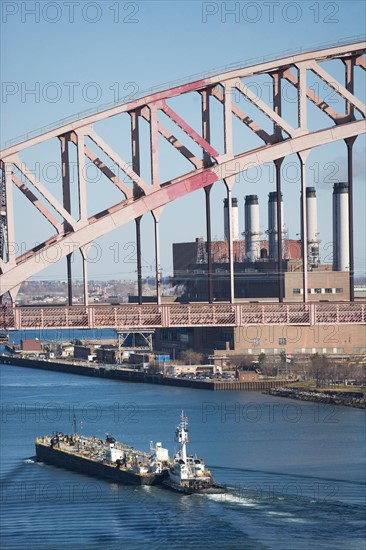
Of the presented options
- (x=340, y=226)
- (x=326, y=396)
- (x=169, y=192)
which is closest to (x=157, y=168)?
(x=169, y=192)

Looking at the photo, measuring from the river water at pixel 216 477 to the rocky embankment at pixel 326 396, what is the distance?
791 mm

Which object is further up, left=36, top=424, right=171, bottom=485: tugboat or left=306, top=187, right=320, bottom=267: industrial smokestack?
left=306, top=187, right=320, bottom=267: industrial smokestack

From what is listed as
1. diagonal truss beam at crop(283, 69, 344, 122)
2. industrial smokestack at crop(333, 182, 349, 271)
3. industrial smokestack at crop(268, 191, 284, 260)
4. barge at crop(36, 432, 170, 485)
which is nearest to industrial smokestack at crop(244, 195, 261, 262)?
industrial smokestack at crop(268, 191, 284, 260)

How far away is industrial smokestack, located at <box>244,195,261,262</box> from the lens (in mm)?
56125

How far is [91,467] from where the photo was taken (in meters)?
30.6

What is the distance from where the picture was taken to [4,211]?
1956cm

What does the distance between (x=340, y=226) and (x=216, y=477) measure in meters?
23.2

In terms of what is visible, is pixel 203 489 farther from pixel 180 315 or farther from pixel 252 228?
pixel 252 228

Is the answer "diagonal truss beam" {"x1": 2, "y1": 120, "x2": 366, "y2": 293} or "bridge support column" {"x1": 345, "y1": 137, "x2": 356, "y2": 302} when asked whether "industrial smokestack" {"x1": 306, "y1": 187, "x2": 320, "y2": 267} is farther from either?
"diagonal truss beam" {"x1": 2, "y1": 120, "x2": 366, "y2": 293}

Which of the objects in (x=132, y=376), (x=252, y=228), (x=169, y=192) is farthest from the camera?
(x=252, y=228)

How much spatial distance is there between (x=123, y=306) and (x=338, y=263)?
106ft

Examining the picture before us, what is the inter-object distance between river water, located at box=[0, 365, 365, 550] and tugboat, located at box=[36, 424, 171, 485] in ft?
1.27

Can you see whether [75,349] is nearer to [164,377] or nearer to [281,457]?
[164,377]

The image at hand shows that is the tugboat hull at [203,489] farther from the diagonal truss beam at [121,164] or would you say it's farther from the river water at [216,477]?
the diagonal truss beam at [121,164]
